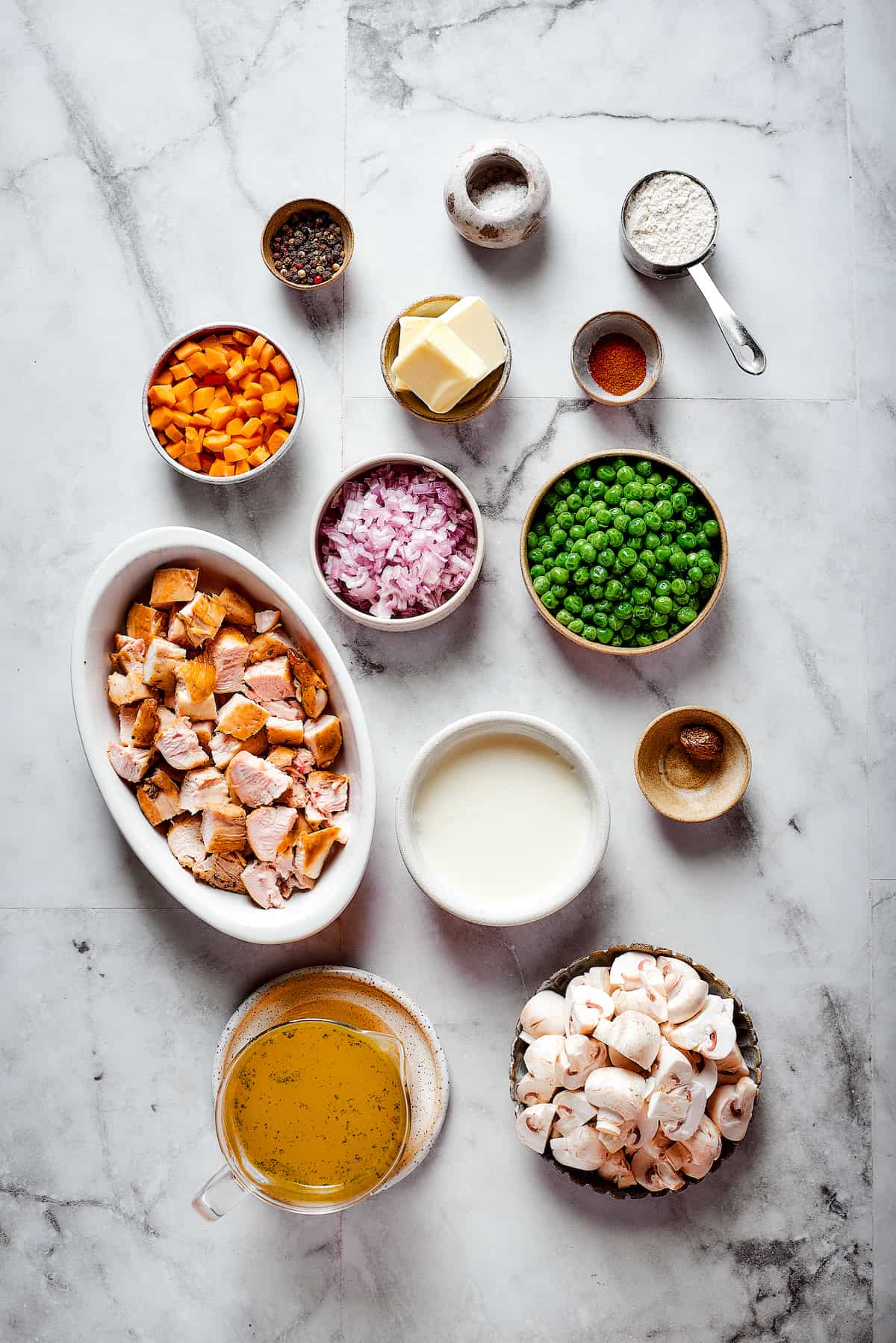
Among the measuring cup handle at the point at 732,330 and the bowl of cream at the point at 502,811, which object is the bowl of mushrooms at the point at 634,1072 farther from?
the measuring cup handle at the point at 732,330

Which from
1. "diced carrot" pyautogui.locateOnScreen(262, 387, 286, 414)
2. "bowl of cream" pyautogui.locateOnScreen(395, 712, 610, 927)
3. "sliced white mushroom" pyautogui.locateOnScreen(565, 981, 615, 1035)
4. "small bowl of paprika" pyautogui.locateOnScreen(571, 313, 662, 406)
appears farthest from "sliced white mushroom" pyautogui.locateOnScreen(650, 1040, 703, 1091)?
"diced carrot" pyautogui.locateOnScreen(262, 387, 286, 414)

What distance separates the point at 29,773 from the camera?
2.13m

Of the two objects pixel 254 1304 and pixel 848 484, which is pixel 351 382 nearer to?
pixel 848 484

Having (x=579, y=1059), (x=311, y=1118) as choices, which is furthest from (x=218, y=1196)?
(x=579, y=1059)

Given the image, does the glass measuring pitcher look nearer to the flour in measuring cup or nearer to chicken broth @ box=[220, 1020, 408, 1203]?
chicken broth @ box=[220, 1020, 408, 1203]

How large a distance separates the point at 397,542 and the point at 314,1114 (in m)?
1.11

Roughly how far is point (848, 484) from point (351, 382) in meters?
1.13

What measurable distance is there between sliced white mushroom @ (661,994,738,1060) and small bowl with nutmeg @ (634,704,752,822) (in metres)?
0.37

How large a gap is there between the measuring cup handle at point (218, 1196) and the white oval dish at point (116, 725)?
1.51ft

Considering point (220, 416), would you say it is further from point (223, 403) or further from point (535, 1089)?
point (535, 1089)

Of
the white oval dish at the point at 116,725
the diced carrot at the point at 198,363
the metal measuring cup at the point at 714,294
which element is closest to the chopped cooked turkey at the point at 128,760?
the white oval dish at the point at 116,725

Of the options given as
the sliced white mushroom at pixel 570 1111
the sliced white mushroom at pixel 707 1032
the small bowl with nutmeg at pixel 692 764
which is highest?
the small bowl with nutmeg at pixel 692 764

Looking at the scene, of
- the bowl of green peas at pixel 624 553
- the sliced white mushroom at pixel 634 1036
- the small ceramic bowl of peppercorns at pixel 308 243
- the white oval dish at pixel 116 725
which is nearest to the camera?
the sliced white mushroom at pixel 634 1036

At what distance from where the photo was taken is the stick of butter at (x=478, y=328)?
1906 millimetres
